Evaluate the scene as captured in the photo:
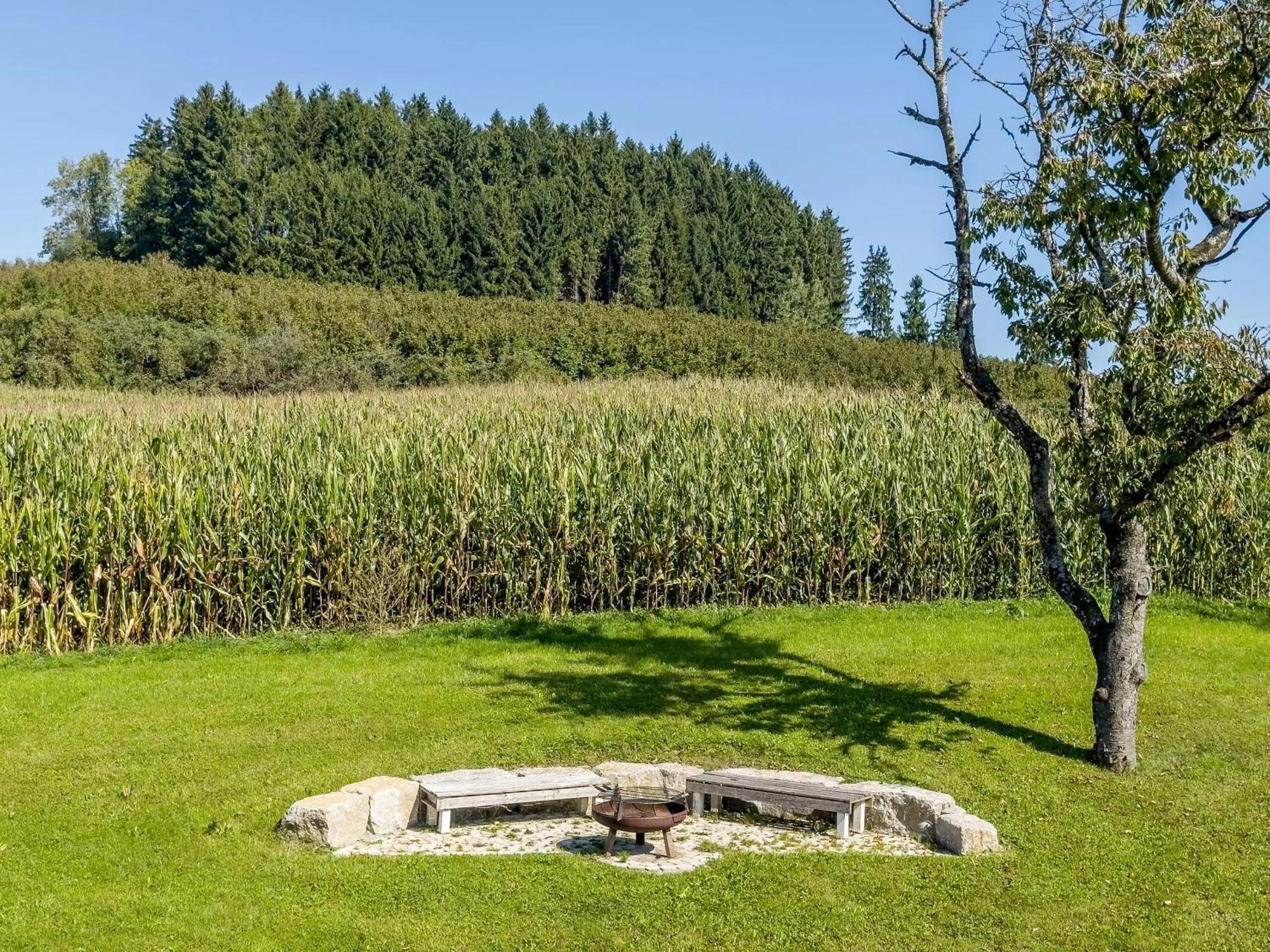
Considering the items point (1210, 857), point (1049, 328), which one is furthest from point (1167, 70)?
point (1210, 857)

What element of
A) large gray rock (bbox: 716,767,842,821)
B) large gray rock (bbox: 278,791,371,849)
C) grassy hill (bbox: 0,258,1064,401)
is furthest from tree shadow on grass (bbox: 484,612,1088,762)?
grassy hill (bbox: 0,258,1064,401)

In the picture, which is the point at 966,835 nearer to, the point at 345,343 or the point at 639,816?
the point at 639,816

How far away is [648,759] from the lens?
9.75 meters

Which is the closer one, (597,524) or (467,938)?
(467,938)

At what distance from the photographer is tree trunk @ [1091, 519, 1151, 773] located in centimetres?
938

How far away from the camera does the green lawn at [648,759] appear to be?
21.7 feet

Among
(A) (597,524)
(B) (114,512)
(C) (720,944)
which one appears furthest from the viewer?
(A) (597,524)

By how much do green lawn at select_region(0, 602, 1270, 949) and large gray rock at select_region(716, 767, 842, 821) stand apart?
18.7 inches

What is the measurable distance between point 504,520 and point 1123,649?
8045 mm

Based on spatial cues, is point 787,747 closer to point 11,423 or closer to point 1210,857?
point 1210,857

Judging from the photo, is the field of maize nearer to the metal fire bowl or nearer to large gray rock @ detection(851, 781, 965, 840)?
large gray rock @ detection(851, 781, 965, 840)

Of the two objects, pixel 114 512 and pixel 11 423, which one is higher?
pixel 11 423

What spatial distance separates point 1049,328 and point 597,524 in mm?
7468

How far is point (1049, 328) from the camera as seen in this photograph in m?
9.23
